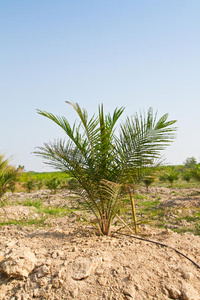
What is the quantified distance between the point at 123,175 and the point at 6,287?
2377 millimetres

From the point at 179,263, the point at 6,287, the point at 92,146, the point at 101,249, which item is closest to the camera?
the point at 6,287

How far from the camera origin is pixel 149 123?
13.4 feet

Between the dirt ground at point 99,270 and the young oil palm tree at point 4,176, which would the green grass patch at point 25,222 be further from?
the dirt ground at point 99,270

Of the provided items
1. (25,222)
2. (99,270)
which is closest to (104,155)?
(99,270)

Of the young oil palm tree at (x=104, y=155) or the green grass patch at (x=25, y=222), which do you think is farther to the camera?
the green grass patch at (x=25, y=222)

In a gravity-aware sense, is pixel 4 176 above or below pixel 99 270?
above

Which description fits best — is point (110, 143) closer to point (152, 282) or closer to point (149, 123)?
point (149, 123)

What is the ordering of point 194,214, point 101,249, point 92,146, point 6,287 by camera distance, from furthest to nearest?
point 194,214, point 92,146, point 101,249, point 6,287

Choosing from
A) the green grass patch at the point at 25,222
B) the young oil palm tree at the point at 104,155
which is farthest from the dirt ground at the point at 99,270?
the green grass patch at the point at 25,222

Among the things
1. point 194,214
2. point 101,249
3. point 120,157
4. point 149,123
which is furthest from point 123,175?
point 194,214

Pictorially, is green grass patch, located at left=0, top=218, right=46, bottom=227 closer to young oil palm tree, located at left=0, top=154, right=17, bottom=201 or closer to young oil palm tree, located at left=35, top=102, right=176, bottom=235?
young oil palm tree, located at left=0, top=154, right=17, bottom=201

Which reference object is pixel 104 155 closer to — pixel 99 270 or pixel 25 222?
pixel 99 270

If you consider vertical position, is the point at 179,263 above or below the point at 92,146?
below

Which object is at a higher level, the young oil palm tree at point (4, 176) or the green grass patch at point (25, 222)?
the young oil palm tree at point (4, 176)
